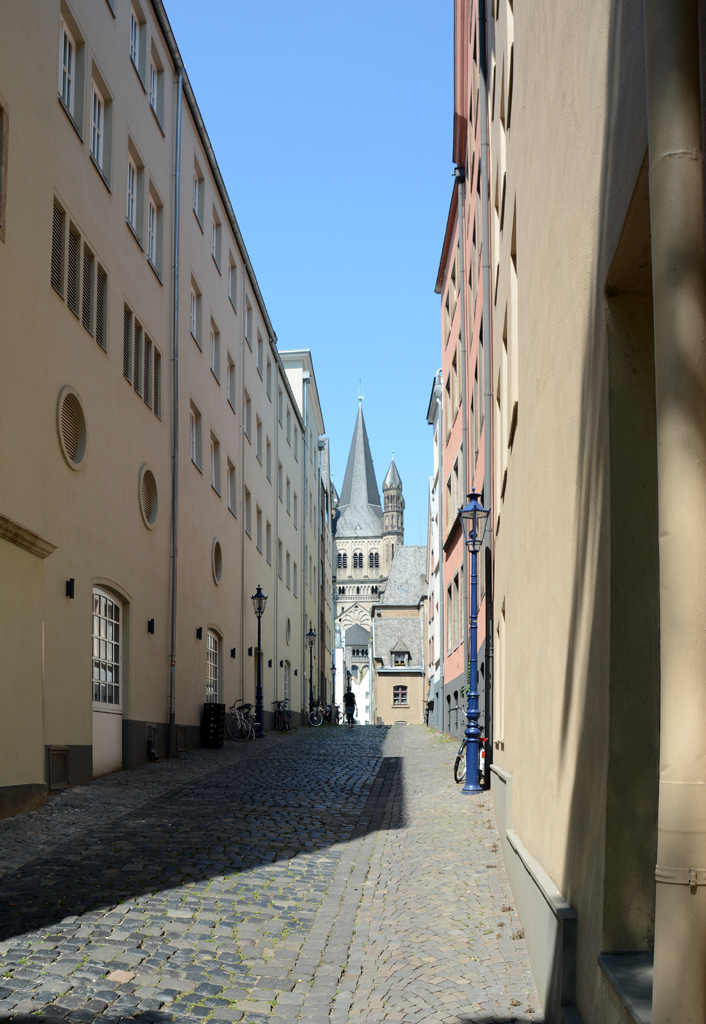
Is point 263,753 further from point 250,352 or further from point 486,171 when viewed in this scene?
point 250,352

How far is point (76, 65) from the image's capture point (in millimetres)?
15336

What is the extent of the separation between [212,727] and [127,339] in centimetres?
849

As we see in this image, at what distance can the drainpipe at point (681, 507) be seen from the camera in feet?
8.52

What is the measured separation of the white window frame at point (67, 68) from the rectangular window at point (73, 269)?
5.69 ft

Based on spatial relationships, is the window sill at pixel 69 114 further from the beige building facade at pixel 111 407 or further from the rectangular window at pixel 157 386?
the rectangular window at pixel 157 386

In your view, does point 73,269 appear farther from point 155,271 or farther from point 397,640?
point 397,640

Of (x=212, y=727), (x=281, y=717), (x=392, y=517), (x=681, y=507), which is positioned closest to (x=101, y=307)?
(x=212, y=727)

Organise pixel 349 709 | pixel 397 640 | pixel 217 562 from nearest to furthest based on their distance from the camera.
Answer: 1. pixel 217 562
2. pixel 349 709
3. pixel 397 640

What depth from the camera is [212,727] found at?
21.7 metres

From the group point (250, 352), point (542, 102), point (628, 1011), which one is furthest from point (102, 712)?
point (250, 352)

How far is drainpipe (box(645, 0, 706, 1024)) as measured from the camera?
102 inches

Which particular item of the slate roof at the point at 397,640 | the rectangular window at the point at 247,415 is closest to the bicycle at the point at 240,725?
the rectangular window at the point at 247,415

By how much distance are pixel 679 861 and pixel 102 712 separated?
13526mm

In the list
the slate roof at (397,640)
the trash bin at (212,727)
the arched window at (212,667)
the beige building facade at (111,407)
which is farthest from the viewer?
the slate roof at (397,640)
